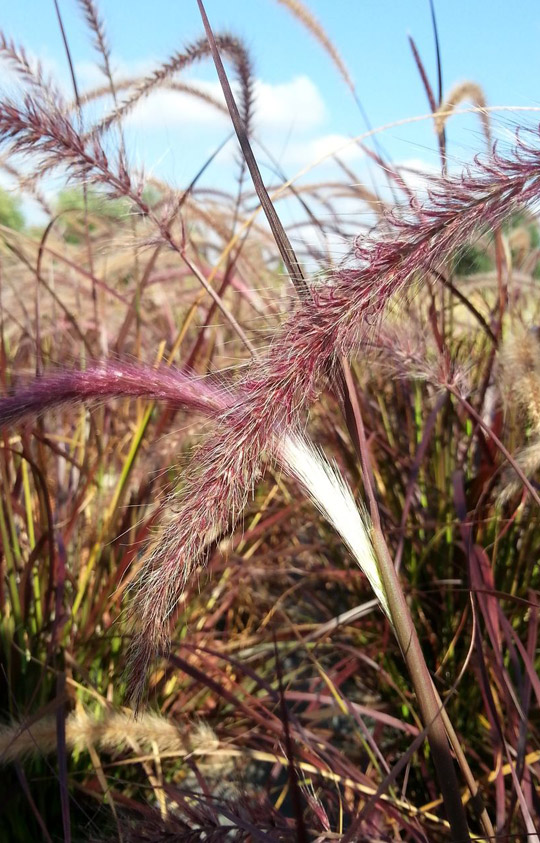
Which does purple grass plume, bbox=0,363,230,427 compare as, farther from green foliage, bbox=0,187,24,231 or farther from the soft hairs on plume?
green foliage, bbox=0,187,24,231

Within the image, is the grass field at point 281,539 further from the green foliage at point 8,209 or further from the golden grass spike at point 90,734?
the green foliage at point 8,209

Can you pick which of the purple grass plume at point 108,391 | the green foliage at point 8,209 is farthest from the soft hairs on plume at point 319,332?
the green foliage at point 8,209

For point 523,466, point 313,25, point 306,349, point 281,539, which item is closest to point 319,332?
point 306,349

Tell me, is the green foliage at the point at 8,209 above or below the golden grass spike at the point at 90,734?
above

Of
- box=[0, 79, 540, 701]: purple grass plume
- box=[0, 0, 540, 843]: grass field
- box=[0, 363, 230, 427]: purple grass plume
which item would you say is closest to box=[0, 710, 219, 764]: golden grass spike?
box=[0, 0, 540, 843]: grass field

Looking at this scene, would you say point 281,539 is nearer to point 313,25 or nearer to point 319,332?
point 313,25

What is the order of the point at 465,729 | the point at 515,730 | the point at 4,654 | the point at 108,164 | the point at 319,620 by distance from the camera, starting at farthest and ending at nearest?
1. the point at 319,620
2. the point at 465,729
3. the point at 4,654
4. the point at 515,730
5. the point at 108,164

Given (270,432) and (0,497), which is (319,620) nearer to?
(0,497)

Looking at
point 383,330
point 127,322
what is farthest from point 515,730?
point 127,322

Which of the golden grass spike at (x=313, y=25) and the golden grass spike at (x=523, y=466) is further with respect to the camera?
the golden grass spike at (x=313, y=25)
